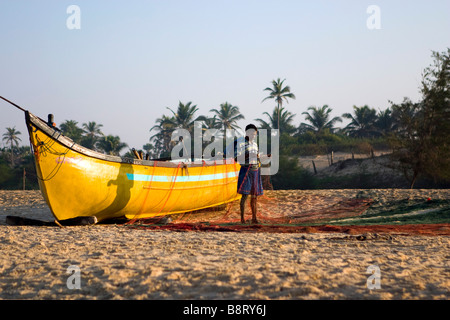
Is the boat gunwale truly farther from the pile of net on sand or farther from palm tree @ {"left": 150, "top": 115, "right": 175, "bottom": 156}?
palm tree @ {"left": 150, "top": 115, "right": 175, "bottom": 156}

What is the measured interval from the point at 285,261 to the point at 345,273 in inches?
26.2

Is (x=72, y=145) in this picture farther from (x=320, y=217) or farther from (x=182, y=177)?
(x=320, y=217)

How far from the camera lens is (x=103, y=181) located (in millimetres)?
7578

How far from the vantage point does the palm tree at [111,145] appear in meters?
44.8

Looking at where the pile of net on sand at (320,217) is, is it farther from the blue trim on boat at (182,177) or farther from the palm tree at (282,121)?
the palm tree at (282,121)

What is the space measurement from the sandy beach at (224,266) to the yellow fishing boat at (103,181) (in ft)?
4.22

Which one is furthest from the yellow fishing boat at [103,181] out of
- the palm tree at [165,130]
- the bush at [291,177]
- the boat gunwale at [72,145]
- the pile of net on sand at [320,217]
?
the palm tree at [165,130]

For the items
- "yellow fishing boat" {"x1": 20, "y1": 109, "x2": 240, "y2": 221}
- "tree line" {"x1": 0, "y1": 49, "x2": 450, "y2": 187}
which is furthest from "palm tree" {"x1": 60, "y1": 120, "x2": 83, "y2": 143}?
"yellow fishing boat" {"x1": 20, "y1": 109, "x2": 240, "y2": 221}

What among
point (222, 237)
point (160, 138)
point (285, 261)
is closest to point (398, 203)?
point (222, 237)

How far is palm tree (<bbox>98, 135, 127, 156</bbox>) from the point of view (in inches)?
1766

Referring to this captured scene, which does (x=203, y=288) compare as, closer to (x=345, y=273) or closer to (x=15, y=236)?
(x=345, y=273)

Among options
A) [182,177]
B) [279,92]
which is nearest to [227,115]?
[279,92]

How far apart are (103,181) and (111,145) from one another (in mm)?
38507

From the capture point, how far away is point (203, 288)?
3.18m
